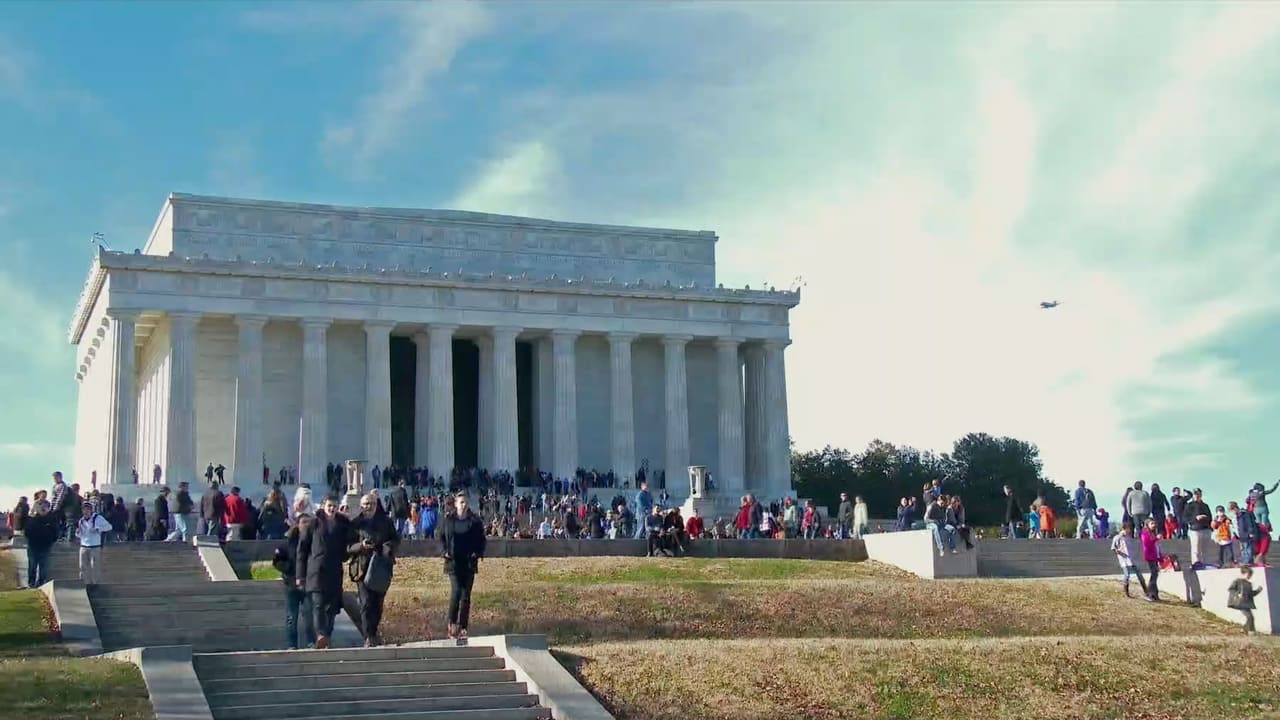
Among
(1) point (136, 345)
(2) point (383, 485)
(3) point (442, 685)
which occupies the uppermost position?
(1) point (136, 345)

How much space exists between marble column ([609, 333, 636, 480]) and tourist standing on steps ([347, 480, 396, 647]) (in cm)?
4504

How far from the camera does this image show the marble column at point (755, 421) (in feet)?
A: 225

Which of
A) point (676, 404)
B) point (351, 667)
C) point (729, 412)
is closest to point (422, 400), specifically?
point (676, 404)

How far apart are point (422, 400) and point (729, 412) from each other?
12.9 meters

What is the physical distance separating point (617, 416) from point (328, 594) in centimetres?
4630

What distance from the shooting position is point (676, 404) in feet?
221

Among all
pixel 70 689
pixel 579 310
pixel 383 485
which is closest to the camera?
pixel 70 689

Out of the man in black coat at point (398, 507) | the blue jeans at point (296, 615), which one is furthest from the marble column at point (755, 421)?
the blue jeans at point (296, 615)

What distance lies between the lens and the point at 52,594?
26.8 m

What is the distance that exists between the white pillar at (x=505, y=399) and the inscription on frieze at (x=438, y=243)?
12.3ft

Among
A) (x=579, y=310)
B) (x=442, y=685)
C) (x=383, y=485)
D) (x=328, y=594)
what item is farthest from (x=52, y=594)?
(x=579, y=310)

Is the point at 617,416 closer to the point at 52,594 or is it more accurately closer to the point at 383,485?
the point at 383,485

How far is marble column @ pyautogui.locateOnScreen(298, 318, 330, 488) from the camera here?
61500 mm

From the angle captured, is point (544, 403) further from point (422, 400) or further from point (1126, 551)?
point (1126, 551)
